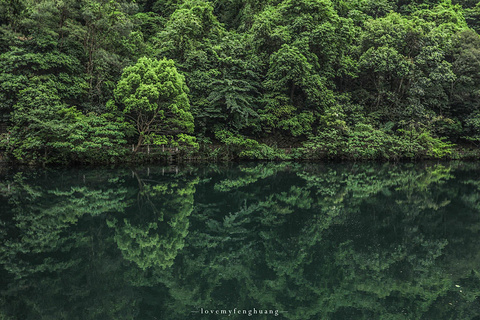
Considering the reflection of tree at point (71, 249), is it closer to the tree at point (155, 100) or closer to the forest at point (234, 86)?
the tree at point (155, 100)

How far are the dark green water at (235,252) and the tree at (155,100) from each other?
23.1 feet

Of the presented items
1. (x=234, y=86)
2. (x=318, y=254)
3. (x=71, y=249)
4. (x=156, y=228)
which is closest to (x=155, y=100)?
(x=234, y=86)

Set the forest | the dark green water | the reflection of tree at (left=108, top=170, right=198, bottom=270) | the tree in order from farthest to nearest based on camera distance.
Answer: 1. the forest
2. the tree
3. the reflection of tree at (left=108, top=170, right=198, bottom=270)
4. the dark green water

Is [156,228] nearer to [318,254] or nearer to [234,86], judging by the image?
[318,254]

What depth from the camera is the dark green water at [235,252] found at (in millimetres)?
4988

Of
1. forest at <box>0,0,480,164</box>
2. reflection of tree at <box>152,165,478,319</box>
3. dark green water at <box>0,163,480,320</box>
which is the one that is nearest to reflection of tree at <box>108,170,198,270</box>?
dark green water at <box>0,163,480,320</box>

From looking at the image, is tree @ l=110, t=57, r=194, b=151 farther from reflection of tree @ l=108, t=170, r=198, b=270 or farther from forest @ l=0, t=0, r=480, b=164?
reflection of tree @ l=108, t=170, r=198, b=270

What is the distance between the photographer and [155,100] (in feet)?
66.6

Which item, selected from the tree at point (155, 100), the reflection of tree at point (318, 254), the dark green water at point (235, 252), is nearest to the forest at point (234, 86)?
the tree at point (155, 100)

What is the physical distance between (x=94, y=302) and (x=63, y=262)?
5.75 ft

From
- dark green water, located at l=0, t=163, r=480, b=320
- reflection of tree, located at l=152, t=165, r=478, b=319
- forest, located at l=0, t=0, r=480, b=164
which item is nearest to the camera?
dark green water, located at l=0, t=163, r=480, b=320

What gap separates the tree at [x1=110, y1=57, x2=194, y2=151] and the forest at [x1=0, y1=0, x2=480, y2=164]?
85mm

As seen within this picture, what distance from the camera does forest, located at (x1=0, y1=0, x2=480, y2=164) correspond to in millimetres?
19766

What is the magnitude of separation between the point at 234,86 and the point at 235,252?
18.3 meters
